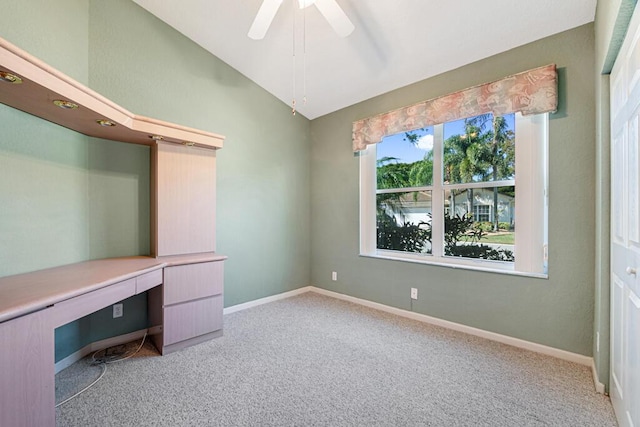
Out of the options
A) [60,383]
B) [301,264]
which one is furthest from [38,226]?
[301,264]

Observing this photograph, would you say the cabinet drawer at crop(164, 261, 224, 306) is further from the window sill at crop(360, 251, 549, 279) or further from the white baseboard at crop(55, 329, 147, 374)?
the window sill at crop(360, 251, 549, 279)

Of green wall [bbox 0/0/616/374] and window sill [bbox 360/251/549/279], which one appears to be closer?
green wall [bbox 0/0/616/374]

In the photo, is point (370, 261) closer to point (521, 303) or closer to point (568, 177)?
point (521, 303)

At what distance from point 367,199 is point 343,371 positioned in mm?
2155

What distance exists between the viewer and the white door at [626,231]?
4.14ft

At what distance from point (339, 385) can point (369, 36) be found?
9.60ft

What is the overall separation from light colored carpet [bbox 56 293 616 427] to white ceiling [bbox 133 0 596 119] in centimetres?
267

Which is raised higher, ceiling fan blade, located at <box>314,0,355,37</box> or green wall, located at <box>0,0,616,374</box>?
ceiling fan blade, located at <box>314,0,355,37</box>

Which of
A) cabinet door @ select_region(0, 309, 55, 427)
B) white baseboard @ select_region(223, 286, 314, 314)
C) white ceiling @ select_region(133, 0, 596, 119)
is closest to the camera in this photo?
cabinet door @ select_region(0, 309, 55, 427)

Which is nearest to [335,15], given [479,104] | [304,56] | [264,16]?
[264,16]

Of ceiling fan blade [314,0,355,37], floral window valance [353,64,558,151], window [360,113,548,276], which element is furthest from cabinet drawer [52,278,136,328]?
floral window valance [353,64,558,151]

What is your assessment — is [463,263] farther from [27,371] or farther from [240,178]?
[27,371]

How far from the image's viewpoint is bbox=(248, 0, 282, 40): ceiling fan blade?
6.02ft

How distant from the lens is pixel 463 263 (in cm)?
291
